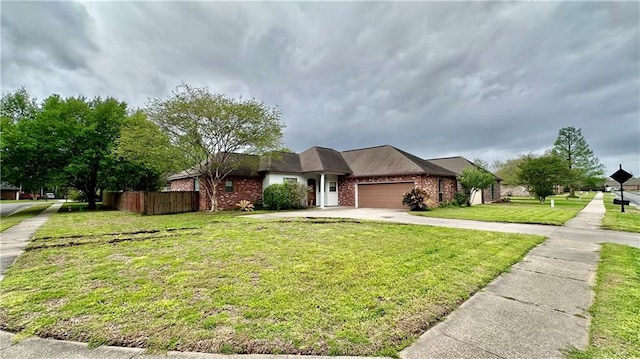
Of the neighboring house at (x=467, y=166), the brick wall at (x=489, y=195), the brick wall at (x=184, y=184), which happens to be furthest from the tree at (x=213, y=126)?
the brick wall at (x=489, y=195)

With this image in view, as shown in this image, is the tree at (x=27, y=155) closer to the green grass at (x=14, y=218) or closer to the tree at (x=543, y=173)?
the green grass at (x=14, y=218)

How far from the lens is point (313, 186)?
2100cm

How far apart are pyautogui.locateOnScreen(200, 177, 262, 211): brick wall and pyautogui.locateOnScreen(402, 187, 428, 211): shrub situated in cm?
983

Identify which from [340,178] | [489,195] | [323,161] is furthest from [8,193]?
[489,195]

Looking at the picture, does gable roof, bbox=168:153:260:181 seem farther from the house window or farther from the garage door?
the garage door

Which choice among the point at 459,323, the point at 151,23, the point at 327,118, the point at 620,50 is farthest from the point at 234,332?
the point at 327,118

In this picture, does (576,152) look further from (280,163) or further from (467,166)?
(280,163)

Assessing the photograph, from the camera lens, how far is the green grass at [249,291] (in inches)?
104

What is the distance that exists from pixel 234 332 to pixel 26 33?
14459 millimetres

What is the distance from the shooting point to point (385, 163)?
20.0m

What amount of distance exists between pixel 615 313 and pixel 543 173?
87.2ft

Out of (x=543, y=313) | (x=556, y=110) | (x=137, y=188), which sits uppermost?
(x=556, y=110)

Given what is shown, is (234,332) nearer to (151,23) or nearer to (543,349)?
(543,349)

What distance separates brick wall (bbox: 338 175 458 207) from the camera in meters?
17.6
